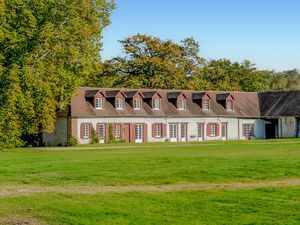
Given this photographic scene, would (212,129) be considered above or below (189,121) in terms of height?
below

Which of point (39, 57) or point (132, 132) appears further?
point (132, 132)

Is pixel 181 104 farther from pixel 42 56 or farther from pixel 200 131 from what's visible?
pixel 42 56

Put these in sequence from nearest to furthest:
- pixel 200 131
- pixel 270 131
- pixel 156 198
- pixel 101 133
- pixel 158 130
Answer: pixel 156 198, pixel 101 133, pixel 158 130, pixel 200 131, pixel 270 131

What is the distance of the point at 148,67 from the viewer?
81.6 m

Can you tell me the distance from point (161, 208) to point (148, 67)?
218 ft

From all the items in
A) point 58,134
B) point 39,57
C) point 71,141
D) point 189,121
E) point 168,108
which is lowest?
point 71,141

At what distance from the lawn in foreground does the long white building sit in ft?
130

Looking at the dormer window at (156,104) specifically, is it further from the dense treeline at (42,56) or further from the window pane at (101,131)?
the dense treeline at (42,56)

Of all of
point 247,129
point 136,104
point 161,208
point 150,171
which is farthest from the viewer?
point 247,129

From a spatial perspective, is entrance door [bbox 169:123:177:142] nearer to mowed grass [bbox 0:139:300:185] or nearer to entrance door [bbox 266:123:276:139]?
entrance door [bbox 266:123:276:139]

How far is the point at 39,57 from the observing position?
152 feet

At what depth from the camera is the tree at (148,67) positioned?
80.1m

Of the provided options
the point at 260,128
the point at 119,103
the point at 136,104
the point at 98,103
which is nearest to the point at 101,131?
the point at 98,103

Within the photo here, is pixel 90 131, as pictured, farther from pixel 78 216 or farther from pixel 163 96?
pixel 78 216
